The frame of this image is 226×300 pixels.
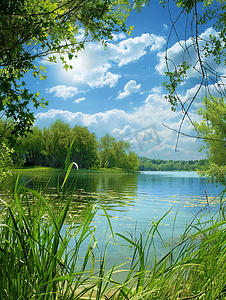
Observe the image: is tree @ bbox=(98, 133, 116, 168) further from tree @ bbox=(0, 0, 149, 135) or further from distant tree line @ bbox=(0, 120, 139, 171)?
tree @ bbox=(0, 0, 149, 135)

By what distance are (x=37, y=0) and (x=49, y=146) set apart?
193ft

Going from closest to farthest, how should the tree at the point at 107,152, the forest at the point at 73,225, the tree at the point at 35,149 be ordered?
the forest at the point at 73,225 → the tree at the point at 35,149 → the tree at the point at 107,152

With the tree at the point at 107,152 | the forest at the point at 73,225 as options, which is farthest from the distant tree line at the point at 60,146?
the forest at the point at 73,225

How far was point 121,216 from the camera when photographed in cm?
1016

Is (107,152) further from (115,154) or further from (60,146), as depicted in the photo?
(60,146)

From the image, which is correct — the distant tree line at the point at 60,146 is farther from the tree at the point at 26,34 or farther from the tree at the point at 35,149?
the tree at the point at 26,34

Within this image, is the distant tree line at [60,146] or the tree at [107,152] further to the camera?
the tree at [107,152]

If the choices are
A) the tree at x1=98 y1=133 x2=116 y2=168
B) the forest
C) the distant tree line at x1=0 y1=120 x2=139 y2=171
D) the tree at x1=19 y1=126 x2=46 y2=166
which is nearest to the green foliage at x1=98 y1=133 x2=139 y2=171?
the tree at x1=98 y1=133 x2=116 y2=168

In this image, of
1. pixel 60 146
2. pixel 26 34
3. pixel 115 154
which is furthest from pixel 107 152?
pixel 26 34

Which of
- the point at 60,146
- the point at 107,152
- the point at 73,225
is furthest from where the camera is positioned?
the point at 107,152

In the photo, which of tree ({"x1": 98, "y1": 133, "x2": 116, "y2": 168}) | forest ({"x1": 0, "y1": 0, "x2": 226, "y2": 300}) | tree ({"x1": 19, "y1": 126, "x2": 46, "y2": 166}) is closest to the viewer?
forest ({"x1": 0, "y1": 0, "x2": 226, "y2": 300})

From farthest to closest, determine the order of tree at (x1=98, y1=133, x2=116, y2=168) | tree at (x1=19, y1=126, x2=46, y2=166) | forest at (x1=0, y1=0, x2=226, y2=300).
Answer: tree at (x1=98, y1=133, x2=116, y2=168) → tree at (x1=19, y1=126, x2=46, y2=166) → forest at (x1=0, y1=0, x2=226, y2=300)

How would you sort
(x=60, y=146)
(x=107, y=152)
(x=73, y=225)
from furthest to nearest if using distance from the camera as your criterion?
(x=107, y=152)
(x=60, y=146)
(x=73, y=225)

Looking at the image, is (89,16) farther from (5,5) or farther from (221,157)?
(221,157)
